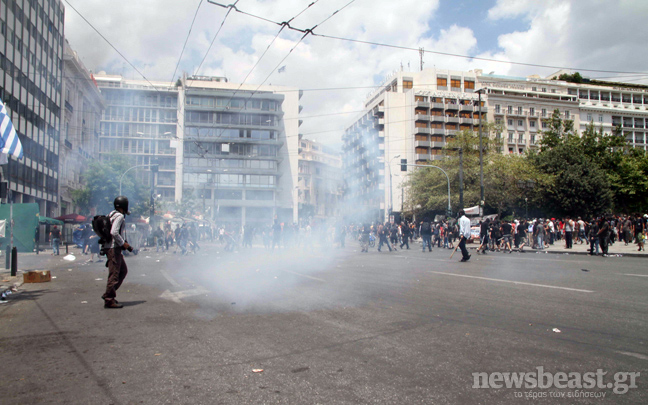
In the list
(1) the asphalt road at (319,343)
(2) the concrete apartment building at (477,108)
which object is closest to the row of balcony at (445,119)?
(2) the concrete apartment building at (477,108)

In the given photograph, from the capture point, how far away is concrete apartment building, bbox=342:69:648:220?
2894 inches

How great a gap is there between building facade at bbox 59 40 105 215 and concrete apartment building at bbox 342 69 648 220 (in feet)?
132

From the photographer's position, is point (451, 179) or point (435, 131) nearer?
point (451, 179)

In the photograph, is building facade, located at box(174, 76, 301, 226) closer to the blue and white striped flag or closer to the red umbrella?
the red umbrella

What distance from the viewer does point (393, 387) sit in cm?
315

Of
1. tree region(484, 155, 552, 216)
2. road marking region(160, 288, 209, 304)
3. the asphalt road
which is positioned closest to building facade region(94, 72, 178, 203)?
road marking region(160, 288, 209, 304)

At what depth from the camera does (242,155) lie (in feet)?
176

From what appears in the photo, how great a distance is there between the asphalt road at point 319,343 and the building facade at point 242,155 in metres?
32.0

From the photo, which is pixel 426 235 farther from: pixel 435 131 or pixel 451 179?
pixel 435 131

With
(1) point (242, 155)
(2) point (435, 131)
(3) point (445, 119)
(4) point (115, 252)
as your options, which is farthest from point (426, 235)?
(3) point (445, 119)

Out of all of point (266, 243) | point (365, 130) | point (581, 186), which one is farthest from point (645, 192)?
point (266, 243)

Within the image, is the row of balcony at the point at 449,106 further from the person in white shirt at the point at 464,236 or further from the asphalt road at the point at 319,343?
the asphalt road at the point at 319,343

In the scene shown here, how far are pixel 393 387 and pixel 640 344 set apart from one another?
9.13 ft

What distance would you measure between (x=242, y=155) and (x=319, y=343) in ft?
167
